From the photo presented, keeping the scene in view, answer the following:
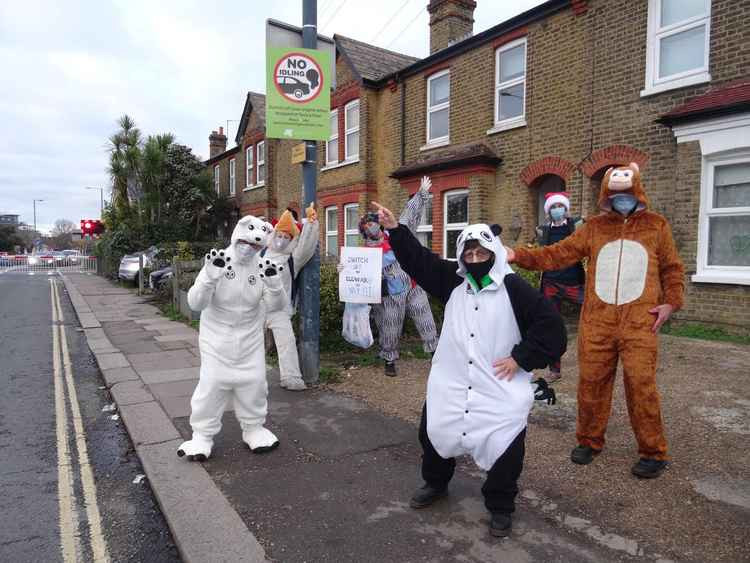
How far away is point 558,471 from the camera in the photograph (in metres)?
3.72

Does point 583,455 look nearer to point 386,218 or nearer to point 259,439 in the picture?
point 386,218

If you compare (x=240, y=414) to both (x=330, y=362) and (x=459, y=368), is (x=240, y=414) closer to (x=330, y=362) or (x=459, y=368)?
(x=459, y=368)

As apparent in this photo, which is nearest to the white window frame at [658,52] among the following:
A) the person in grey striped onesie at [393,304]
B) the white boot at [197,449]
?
the person in grey striped onesie at [393,304]

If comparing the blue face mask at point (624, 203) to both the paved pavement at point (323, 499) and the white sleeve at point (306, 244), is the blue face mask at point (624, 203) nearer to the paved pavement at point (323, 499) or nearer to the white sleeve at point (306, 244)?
the paved pavement at point (323, 499)

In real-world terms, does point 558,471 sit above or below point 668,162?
below

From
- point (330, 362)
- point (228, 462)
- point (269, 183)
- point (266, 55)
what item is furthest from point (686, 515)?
point (269, 183)

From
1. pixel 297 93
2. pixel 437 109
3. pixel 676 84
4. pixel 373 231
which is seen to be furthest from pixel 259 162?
pixel 373 231

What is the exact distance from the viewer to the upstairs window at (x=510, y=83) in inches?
451

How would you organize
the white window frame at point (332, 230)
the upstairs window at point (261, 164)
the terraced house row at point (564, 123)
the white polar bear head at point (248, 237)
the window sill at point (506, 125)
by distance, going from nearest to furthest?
the white polar bear head at point (248, 237), the terraced house row at point (564, 123), the window sill at point (506, 125), the white window frame at point (332, 230), the upstairs window at point (261, 164)

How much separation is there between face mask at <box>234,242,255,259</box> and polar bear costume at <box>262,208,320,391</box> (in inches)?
56.8

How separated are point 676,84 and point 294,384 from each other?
7464 mm

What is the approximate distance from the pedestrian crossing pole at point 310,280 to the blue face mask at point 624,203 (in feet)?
9.75

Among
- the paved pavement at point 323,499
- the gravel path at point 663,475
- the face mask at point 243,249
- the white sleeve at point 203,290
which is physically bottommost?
the paved pavement at point 323,499

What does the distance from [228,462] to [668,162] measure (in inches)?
318
